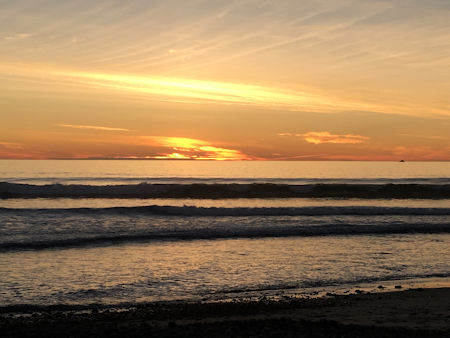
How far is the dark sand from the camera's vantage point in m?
8.24

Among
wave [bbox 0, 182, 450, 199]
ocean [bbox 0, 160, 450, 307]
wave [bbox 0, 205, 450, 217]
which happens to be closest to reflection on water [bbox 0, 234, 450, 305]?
ocean [bbox 0, 160, 450, 307]

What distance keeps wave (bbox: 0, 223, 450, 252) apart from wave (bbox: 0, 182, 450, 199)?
22799 millimetres

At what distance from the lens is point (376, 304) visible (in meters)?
10.4

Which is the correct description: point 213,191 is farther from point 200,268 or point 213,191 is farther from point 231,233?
point 200,268

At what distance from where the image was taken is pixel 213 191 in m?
49.3

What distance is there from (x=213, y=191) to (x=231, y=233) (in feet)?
91.0

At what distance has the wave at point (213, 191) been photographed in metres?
45.6

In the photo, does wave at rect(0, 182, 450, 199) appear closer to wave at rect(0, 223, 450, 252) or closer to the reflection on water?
wave at rect(0, 223, 450, 252)

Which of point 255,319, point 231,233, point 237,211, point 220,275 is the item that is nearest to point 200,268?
point 220,275

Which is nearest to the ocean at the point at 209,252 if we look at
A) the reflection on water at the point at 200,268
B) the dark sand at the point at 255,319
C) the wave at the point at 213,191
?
the reflection on water at the point at 200,268

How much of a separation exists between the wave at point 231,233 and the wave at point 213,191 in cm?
2280

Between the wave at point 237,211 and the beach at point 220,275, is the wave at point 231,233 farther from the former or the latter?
the wave at point 237,211

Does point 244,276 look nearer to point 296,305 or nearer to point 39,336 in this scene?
point 296,305

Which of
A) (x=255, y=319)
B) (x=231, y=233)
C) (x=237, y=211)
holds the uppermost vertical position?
(x=255, y=319)
